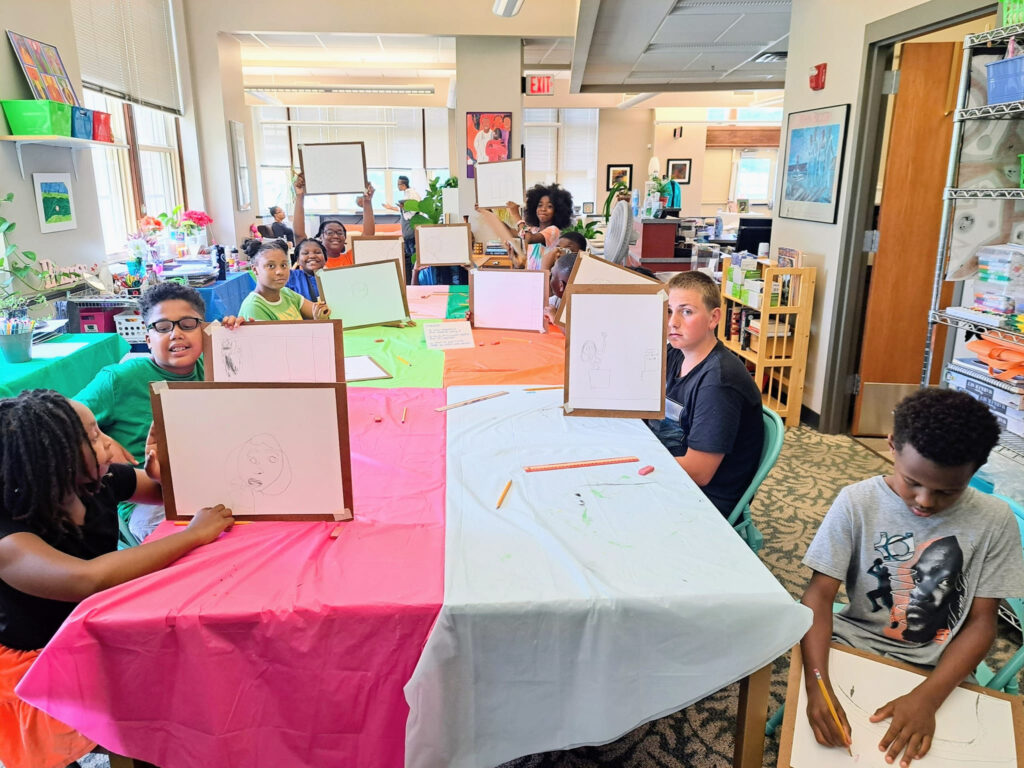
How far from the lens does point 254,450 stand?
1360 millimetres

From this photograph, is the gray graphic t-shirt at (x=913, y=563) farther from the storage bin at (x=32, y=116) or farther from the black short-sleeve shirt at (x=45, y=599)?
the storage bin at (x=32, y=116)

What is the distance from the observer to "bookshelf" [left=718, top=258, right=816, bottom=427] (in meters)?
4.01

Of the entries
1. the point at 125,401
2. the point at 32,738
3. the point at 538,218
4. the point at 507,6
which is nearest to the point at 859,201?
the point at 507,6

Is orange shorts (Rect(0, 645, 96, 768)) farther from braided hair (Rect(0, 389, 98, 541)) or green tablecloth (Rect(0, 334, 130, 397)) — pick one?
green tablecloth (Rect(0, 334, 130, 397))

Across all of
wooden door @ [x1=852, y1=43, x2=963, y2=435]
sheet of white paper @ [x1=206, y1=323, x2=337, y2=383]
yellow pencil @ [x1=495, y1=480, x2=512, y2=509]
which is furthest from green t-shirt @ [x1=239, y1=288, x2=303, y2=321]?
wooden door @ [x1=852, y1=43, x2=963, y2=435]

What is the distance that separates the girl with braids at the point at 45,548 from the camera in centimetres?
115

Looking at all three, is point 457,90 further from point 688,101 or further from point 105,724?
point 688,101

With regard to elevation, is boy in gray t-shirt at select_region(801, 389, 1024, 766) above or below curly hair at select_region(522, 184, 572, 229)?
below

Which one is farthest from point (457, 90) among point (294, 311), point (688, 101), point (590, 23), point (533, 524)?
point (688, 101)

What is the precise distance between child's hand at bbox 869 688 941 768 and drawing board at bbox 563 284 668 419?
903 millimetres

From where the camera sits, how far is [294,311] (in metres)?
3.04

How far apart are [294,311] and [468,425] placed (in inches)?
57.6

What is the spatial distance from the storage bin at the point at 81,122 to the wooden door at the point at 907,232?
4.33 meters

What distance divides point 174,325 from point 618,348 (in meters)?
1.24
